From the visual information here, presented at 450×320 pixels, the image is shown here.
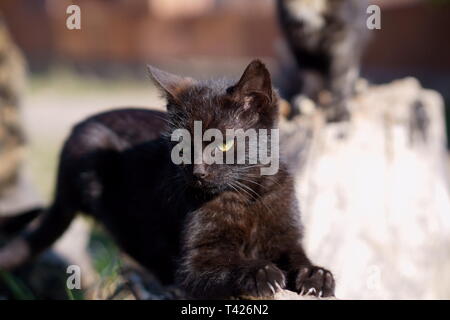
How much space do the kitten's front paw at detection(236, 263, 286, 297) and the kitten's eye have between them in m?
0.49

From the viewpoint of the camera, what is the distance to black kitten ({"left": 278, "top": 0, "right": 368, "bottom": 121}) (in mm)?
4215

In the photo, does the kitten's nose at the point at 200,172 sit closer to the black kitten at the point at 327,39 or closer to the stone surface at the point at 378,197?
the stone surface at the point at 378,197

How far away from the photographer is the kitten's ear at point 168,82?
258 centimetres


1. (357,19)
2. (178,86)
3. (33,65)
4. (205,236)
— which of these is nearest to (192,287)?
(205,236)

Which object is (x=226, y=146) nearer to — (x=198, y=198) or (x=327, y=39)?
(x=198, y=198)

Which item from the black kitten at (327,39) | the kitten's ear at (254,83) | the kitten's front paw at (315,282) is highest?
the black kitten at (327,39)

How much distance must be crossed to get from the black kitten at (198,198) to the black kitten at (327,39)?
142 centimetres

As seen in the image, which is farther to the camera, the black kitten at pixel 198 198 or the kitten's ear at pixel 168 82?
the kitten's ear at pixel 168 82

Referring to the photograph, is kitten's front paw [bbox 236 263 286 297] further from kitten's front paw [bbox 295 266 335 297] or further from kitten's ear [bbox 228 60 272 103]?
kitten's ear [bbox 228 60 272 103]

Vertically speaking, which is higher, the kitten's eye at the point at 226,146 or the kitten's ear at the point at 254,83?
the kitten's ear at the point at 254,83

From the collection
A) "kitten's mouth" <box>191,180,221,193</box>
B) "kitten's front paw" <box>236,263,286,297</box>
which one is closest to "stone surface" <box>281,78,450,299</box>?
"kitten's front paw" <box>236,263,286,297</box>

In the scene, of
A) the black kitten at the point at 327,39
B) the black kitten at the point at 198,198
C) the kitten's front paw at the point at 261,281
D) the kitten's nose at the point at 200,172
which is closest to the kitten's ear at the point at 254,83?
the black kitten at the point at 198,198

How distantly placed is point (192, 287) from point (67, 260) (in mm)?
1981

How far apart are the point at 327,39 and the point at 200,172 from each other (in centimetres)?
223
